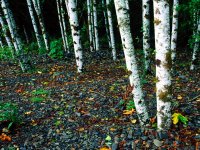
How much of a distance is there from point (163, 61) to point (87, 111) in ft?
11.7

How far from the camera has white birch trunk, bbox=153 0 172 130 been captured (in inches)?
177

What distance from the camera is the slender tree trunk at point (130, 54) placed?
Answer: 5246 millimetres

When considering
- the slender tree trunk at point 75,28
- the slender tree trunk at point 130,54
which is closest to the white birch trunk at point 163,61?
the slender tree trunk at point 130,54

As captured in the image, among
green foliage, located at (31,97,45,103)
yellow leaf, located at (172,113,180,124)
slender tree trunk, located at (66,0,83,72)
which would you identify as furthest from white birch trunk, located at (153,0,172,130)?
slender tree trunk, located at (66,0,83,72)

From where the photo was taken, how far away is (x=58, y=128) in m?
6.57

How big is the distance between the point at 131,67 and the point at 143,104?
1057 mm

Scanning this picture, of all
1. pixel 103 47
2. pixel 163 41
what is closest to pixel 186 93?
pixel 163 41

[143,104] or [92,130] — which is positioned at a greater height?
[143,104]

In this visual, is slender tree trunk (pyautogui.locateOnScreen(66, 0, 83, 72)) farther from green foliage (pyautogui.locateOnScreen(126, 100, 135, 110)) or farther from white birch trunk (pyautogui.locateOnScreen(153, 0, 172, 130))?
white birch trunk (pyautogui.locateOnScreen(153, 0, 172, 130))

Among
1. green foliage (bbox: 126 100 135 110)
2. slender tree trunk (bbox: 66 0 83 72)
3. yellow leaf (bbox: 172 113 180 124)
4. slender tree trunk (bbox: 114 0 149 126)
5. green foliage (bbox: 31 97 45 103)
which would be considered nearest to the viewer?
slender tree trunk (bbox: 114 0 149 126)

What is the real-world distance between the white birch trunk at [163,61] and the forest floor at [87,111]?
0.46 m

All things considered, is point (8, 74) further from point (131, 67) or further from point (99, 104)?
point (131, 67)

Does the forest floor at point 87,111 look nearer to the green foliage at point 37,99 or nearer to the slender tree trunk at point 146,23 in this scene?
the green foliage at point 37,99

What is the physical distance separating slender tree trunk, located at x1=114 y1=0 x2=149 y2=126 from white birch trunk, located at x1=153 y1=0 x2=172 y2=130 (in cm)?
61
